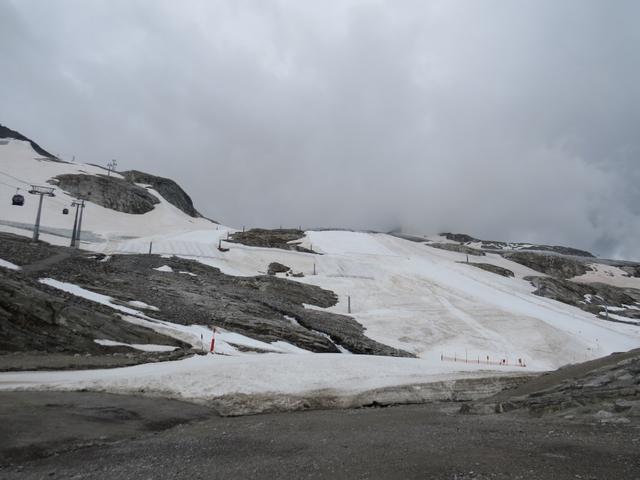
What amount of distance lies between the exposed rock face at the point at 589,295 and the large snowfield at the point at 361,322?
19.5ft

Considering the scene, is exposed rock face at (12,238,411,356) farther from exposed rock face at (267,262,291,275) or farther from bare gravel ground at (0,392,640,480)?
bare gravel ground at (0,392,640,480)

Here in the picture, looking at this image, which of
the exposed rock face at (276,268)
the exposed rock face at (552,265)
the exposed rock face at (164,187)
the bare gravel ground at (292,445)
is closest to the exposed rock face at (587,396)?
the bare gravel ground at (292,445)

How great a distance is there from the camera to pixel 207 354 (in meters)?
21.8

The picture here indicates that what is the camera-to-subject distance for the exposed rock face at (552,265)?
143000mm

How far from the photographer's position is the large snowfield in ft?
53.4

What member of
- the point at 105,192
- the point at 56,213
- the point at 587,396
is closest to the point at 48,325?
the point at 587,396

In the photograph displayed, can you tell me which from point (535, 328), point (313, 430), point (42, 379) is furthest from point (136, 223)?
point (313, 430)

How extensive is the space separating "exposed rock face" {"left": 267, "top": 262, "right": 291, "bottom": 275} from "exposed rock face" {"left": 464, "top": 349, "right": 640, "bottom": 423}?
51.0m

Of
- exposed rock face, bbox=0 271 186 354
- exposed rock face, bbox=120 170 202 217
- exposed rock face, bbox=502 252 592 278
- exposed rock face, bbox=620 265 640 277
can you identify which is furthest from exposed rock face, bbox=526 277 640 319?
exposed rock face, bbox=120 170 202 217

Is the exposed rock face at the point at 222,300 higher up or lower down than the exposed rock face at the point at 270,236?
lower down

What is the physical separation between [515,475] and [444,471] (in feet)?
3.56

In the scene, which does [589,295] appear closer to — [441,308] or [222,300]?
[441,308]

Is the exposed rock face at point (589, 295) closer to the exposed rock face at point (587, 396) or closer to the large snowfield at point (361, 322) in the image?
the large snowfield at point (361, 322)

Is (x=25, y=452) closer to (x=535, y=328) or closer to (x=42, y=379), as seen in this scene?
(x=42, y=379)
